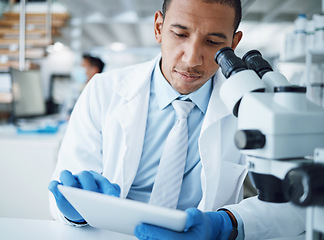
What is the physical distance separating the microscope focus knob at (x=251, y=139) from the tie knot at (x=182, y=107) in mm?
643

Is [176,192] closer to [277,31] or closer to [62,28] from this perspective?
[62,28]

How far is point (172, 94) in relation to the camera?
126 cm

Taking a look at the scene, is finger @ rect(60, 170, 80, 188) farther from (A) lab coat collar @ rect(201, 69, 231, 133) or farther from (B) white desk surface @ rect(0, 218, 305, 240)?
(A) lab coat collar @ rect(201, 69, 231, 133)

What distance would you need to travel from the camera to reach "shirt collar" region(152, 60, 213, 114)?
125cm

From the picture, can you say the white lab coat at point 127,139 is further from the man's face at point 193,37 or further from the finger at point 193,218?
the finger at point 193,218

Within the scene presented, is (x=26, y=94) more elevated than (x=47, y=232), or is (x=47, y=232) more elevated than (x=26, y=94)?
(x=26, y=94)

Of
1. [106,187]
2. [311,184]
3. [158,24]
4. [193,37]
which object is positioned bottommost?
[106,187]

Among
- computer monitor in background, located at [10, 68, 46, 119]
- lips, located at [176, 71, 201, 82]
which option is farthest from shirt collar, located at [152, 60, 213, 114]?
computer monitor in background, located at [10, 68, 46, 119]

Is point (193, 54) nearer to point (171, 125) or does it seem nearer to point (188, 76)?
point (188, 76)

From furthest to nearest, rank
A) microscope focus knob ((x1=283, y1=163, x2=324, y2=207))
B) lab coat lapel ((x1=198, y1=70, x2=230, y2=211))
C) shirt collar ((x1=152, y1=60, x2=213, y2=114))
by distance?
1. shirt collar ((x1=152, y1=60, x2=213, y2=114))
2. lab coat lapel ((x1=198, y1=70, x2=230, y2=211))
3. microscope focus knob ((x1=283, y1=163, x2=324, y2=207))

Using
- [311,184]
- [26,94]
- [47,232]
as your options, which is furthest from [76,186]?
[26,94]

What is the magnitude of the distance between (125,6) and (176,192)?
17.0 feet

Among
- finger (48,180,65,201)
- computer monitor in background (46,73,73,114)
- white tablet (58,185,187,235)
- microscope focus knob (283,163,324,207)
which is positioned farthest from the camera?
computer monitor in background (46,73,73,114)

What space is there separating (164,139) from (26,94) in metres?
2.12
